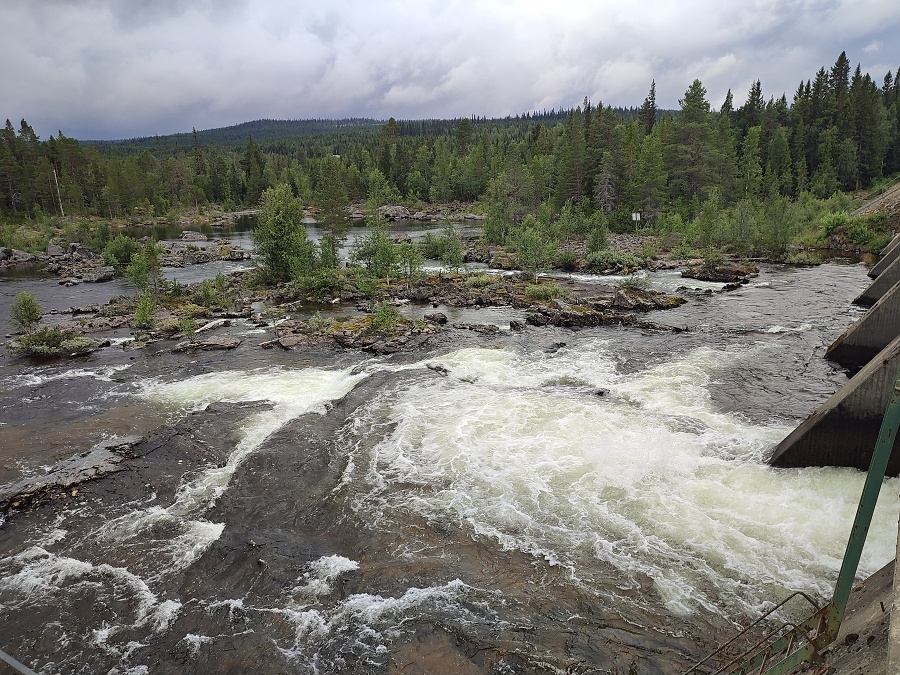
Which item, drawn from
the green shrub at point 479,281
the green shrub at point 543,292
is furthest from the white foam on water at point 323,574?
the green shrub at point 479,281

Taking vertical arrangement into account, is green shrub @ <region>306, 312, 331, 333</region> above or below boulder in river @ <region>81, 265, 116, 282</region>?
below

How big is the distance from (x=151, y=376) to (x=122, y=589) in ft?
47.5

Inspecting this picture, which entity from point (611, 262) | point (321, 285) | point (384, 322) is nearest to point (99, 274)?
point (321, 285)

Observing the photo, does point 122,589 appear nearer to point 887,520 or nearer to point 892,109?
point 887,520

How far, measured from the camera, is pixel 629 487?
41.8 feet

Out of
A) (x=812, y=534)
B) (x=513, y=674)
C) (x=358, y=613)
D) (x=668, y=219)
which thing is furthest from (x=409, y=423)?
(x=668, y=219)

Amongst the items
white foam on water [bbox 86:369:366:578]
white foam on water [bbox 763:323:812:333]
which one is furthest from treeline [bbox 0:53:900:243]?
white foam on water [bbox 763:323:812:333]

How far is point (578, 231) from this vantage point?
59188mm

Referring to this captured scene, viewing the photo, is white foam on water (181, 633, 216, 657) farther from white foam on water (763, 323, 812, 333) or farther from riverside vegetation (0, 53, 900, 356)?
white foam on water (763, 323, 812, 333)

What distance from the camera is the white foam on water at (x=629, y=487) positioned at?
32.9ft

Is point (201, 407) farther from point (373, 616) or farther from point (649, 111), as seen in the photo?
point (649, 111)

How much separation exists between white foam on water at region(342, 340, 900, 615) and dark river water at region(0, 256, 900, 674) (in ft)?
0.22

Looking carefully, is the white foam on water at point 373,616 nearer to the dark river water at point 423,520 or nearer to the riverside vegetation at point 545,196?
the dark river water at point 423,520

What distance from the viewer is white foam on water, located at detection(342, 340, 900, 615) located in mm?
10016
